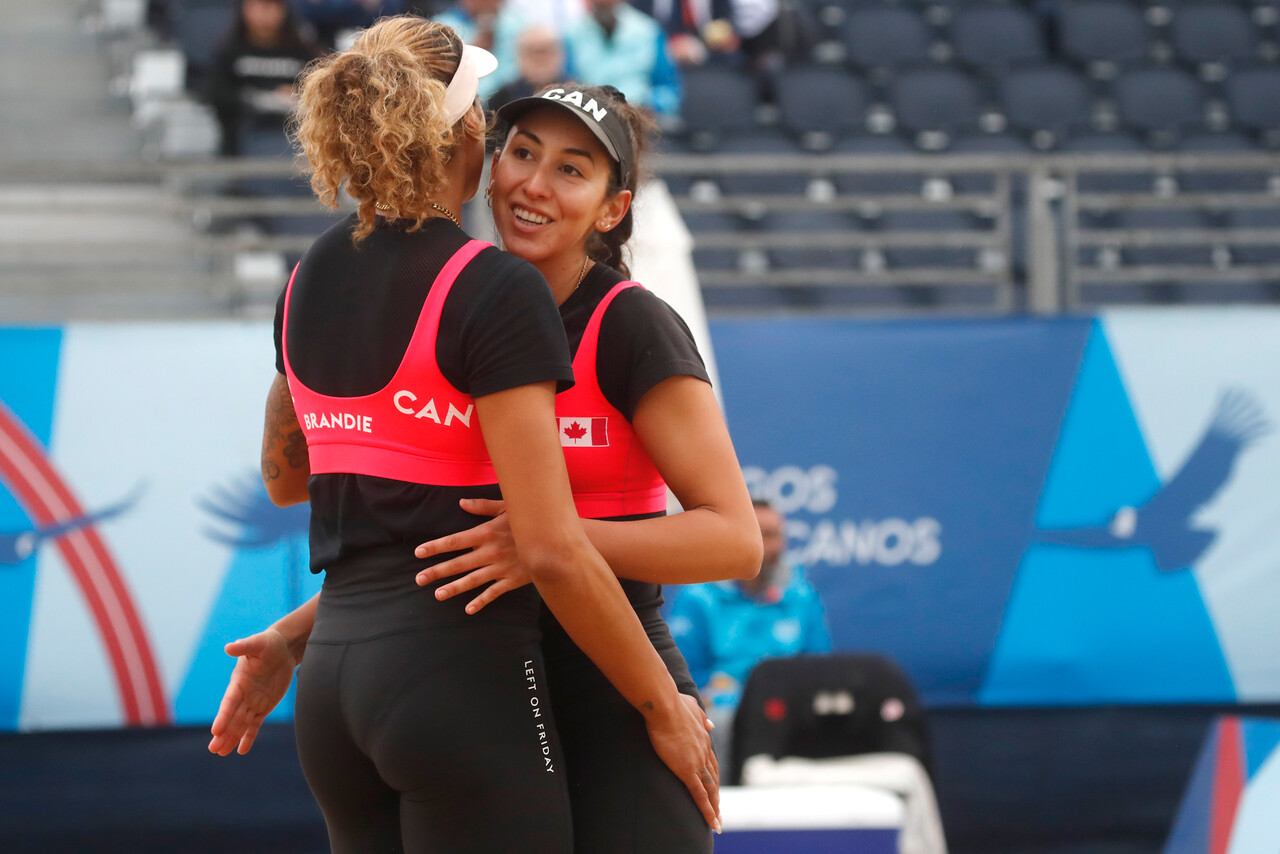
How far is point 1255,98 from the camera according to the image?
339 inches

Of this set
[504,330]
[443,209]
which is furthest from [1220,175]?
[504,330]

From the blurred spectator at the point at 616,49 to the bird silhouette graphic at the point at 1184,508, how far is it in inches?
116

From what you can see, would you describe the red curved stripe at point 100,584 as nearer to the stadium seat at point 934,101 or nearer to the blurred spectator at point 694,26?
the blurred spectator at point 694,26

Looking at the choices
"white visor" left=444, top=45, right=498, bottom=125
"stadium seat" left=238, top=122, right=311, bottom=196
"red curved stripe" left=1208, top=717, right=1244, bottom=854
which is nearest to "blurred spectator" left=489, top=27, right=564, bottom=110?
"stadium seat" left=238, top=122, right=311, bottom=196

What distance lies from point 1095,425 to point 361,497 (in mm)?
4465

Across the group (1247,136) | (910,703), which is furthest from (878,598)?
(1247,136)

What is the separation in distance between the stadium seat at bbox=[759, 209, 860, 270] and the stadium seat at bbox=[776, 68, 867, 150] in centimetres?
78

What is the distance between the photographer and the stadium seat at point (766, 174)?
25.2ft

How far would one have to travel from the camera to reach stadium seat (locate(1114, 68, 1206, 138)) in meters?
8.58

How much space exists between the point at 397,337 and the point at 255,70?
18.7 ft

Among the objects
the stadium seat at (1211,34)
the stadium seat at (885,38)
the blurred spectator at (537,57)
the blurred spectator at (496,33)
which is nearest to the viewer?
the blurred spectator at (537,57)

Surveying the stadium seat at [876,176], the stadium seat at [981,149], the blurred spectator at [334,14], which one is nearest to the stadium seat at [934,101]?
the stadium seat at [981,149]

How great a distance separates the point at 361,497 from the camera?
63.3 inches

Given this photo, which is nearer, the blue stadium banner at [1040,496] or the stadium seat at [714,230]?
the blue stadium banner at [1040,496]
